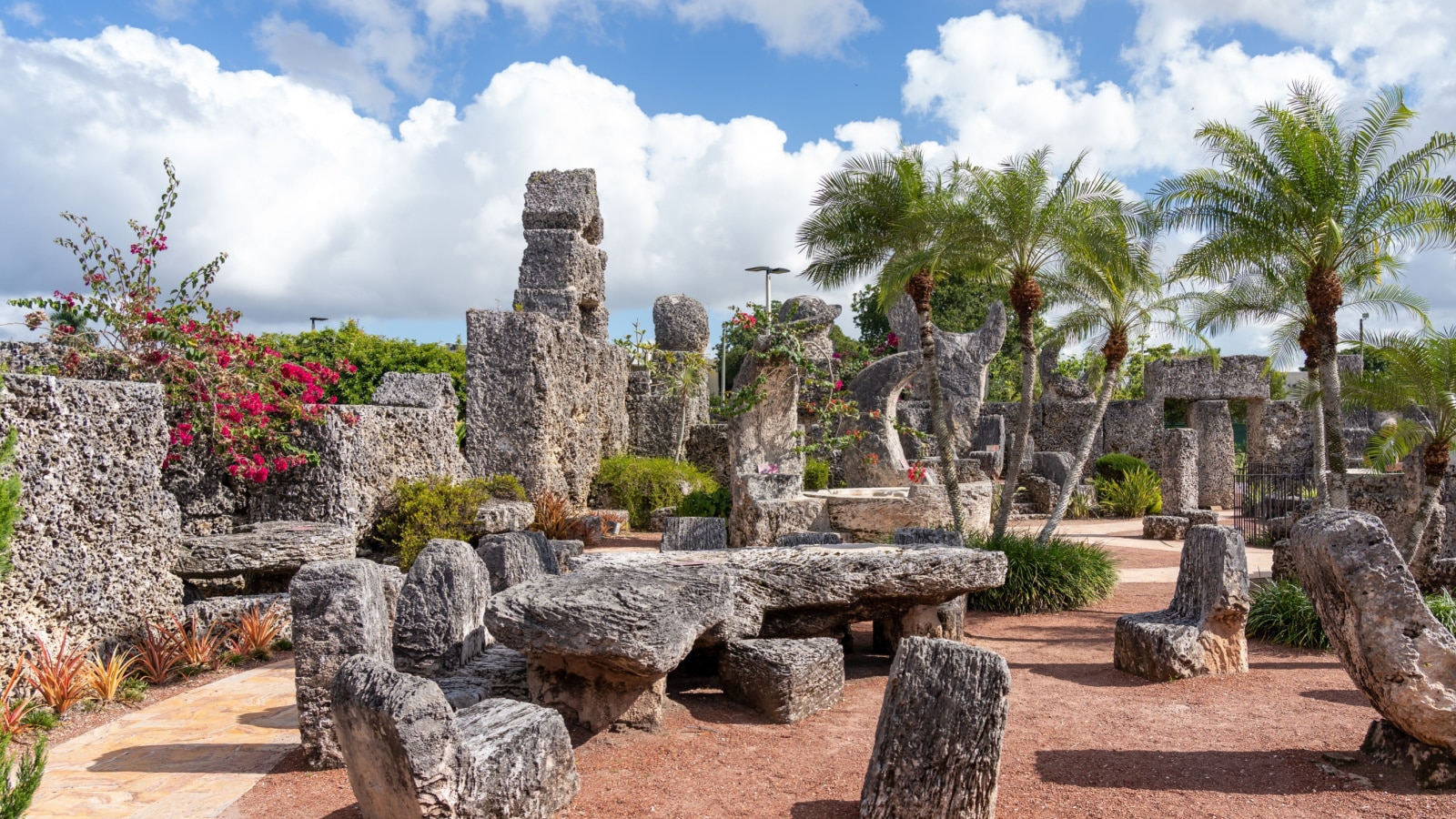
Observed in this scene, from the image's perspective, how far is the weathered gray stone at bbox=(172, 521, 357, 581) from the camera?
755 centimetres

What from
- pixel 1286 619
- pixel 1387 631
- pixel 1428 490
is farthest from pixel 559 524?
pixel 1387 631

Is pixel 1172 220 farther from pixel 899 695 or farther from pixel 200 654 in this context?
pixel 200 654

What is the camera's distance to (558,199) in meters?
14.4

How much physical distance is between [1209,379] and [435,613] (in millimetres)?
18838

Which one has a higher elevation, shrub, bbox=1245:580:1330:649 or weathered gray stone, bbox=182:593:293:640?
weathered gray stone, bbox=182:593:293:640

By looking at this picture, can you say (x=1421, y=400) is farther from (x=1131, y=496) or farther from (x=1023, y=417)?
(x=1131, y=496)

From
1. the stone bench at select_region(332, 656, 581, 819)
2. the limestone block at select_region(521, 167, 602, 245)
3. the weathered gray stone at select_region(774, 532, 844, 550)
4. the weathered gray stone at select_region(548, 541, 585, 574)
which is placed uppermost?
the limestone block at select_region(521, 167, 602, 245)

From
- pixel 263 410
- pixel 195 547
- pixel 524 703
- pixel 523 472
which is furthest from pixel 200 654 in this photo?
pixel 523 472

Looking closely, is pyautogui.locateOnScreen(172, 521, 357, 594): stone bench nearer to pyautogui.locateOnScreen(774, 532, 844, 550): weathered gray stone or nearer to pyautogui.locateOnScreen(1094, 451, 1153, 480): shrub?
pyautogui.locateOnScreen(774, 532, 844, 550): weathered gray stone

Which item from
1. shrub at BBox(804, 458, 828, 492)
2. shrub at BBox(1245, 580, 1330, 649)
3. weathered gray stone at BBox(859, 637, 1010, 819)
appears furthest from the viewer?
shrub at BBox(804, 458, 828, 492)

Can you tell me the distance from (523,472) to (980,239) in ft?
20.9

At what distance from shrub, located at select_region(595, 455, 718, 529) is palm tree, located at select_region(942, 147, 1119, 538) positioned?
225 inches

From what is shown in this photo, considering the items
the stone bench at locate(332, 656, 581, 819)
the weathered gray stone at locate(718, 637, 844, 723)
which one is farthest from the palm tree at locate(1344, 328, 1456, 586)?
the stone bench at locate(332, 656, 581, 819)

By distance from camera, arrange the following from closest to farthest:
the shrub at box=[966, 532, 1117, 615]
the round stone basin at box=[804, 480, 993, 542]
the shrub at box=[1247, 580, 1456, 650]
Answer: the shrub at box=[1247, 580, 1456, 650]
the shrub at box=[966, 532, 1117, 615]
the round stone basin at box=[804, 480, 993, 542]
